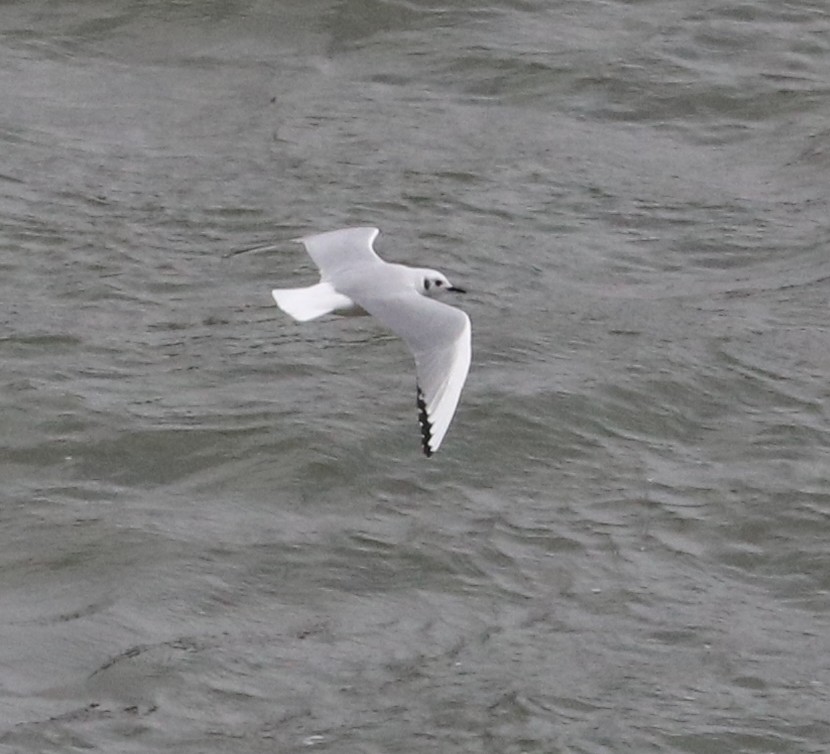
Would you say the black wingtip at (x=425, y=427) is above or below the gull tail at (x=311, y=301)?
below

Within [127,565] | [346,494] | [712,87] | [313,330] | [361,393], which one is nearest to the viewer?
[127,565]

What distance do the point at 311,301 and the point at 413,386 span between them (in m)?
→ 1.94

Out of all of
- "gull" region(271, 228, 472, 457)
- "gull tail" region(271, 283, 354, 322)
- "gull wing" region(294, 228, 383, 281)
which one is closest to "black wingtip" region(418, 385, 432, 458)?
"gull" region(271, 228, 472, 457)

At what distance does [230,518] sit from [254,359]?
1.12m

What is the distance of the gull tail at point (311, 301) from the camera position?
6375 millimetres

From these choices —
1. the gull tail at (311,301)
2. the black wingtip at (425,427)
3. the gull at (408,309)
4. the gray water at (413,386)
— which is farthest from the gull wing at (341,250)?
the gray water at (413,386)

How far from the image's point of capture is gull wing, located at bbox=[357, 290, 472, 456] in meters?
6.01

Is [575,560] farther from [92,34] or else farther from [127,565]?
[92,34]

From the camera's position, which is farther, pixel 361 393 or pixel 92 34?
pixel 92 34

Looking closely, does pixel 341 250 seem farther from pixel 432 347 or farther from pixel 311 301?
pixel 432 347

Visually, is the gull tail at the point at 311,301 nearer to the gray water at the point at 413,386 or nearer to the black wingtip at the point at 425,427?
the black wingtip at the point at 425,427

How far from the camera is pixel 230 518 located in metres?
7.56

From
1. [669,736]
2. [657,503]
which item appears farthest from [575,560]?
[669,736]

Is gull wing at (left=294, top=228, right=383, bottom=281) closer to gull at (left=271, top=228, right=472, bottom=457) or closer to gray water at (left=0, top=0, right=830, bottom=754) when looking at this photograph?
gull at (left=271, top=228, right=472, bottom=457)
